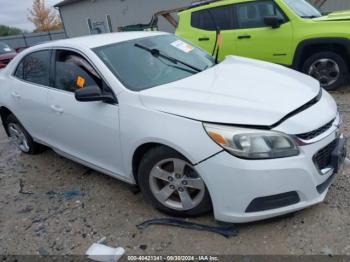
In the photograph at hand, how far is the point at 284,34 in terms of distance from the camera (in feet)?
19.1

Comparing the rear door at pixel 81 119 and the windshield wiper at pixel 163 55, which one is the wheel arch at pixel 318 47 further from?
the rear door at pixel 81 119

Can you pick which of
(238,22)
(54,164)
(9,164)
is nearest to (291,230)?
(54,164)

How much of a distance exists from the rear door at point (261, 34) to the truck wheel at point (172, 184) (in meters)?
4.05

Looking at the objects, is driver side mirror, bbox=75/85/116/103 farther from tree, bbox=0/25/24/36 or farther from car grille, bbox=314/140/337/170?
tree, bbox=0/25/24/36

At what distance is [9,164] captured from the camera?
4.69 metres

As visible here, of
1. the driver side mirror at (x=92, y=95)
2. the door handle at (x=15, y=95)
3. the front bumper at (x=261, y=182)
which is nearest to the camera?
the front bumper at (x=261, y=182)

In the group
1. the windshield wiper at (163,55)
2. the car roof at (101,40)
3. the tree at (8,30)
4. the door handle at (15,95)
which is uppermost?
the car roof at (101,40)

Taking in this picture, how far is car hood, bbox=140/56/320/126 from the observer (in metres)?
2.43

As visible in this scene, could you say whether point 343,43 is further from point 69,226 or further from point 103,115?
point 69,226

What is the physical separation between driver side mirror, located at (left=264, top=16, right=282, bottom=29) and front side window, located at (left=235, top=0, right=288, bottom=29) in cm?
7

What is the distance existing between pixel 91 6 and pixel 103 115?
22.8 meters

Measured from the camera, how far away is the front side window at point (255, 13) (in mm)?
5922

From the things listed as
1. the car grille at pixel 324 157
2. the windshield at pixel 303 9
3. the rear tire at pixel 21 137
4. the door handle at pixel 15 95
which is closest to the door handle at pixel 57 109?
the door handle at pixel 15 95

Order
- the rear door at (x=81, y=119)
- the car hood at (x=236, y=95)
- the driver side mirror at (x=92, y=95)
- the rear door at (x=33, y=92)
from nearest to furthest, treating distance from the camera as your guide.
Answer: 1. the car hood at (x=236, y=95)
2. the driver side mirror at (x=92, y=95)
3. the rear door at (x=81, y=119)
4. the rear door at (x=33, y=92)
